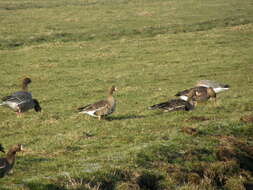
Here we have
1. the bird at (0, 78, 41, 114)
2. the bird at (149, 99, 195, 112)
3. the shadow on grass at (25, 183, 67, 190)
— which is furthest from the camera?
the bird at (0, 78, 41, 114)

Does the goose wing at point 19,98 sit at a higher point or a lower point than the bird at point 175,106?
higher

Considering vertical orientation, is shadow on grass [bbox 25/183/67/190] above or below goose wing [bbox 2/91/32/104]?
above

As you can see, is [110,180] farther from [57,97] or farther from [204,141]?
[57,97]

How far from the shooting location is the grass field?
13.5m

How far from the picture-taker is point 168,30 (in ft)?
175

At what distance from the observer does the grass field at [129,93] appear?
44.3 ft

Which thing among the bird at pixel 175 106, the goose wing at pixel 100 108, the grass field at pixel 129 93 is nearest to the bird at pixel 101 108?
the goose wing at pixel 100 108

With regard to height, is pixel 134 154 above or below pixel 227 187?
above

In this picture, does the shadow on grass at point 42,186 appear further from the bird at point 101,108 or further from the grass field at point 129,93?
the bird at point 101,108

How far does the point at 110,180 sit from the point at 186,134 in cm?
485

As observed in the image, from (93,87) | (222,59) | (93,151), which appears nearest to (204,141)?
(93,151)

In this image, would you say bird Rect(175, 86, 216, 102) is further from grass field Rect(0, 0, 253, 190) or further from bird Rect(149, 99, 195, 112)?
bird Rect(149, 99, 195, 112)

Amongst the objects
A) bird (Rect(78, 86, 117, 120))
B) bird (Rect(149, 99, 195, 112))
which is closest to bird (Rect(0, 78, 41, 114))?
bird (Rect(78, 86, 117, 120))

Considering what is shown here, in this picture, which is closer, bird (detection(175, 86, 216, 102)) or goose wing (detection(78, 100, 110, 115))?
goose wing (detection(78, 100, 110, 115))
